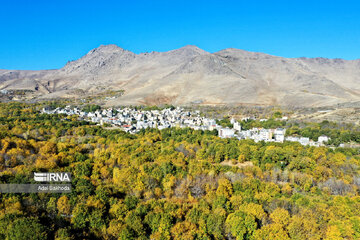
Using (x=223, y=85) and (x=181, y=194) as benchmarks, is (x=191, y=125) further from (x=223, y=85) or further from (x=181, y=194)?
(x=223, y=85)

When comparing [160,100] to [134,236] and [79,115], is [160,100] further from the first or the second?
[134,236]

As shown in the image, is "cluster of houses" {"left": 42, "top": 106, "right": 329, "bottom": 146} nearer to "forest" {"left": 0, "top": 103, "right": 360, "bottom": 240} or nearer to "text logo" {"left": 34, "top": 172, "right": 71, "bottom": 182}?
"forest" {"left": 0, "top": 103, "right": 360, "bottom": 240}

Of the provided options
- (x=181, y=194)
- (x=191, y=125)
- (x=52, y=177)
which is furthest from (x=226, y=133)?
(x=52, y=177)

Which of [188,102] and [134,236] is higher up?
[188,102]

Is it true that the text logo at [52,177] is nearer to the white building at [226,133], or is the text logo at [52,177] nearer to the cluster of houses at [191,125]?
the cluster of houses at [191,125]

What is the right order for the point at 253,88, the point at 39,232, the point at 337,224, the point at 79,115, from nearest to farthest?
the point at 39,232 < the point at 337,224 < the point at 79,115 < the point at 253,88

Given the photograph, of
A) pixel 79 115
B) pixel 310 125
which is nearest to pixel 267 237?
pixel 310 125
